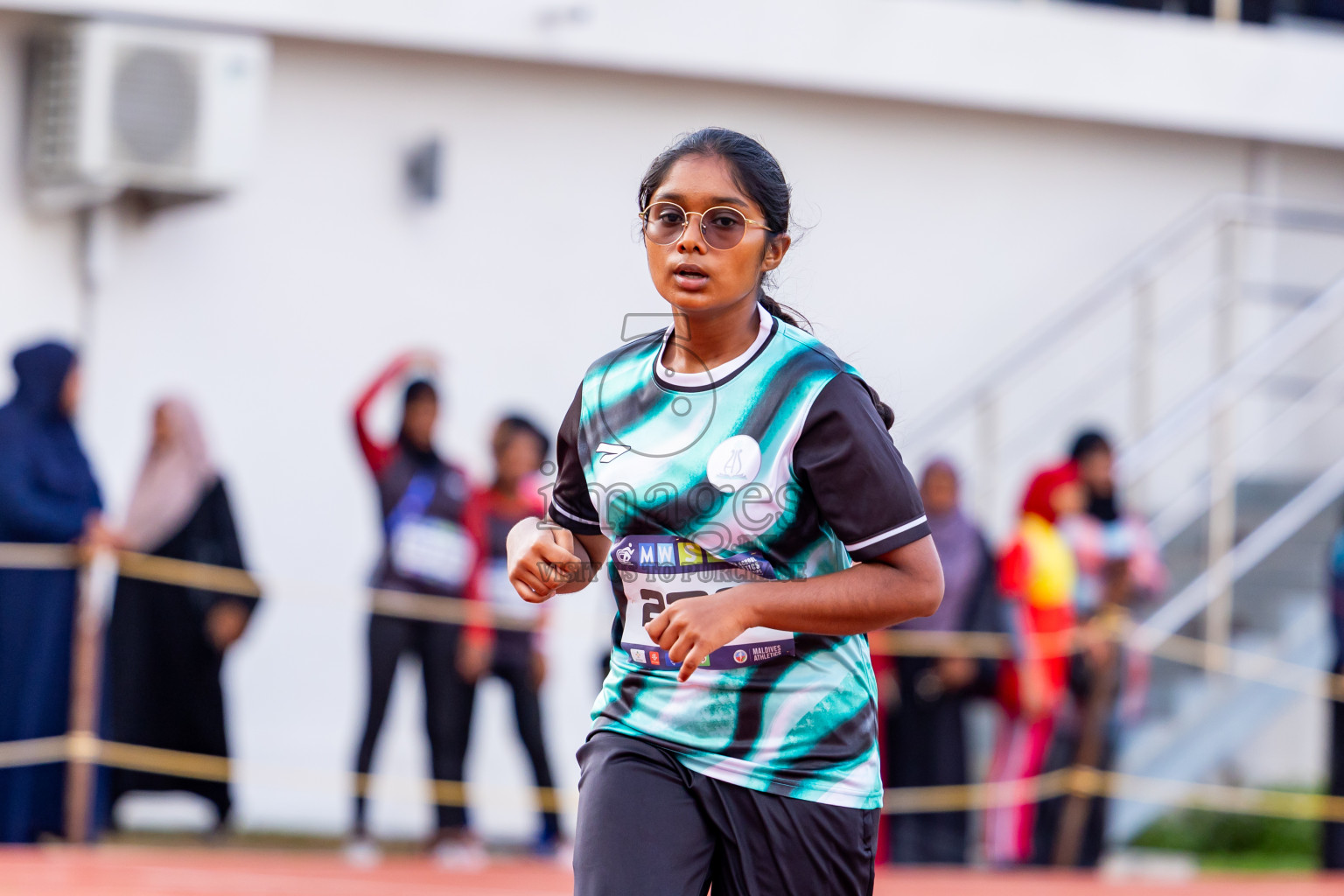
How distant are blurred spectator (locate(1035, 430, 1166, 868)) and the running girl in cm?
563

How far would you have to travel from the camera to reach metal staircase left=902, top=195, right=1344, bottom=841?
10000 millimetres

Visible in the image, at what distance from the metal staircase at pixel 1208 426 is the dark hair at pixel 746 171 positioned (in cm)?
688

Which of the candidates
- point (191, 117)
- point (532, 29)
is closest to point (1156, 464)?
point (532, 29)

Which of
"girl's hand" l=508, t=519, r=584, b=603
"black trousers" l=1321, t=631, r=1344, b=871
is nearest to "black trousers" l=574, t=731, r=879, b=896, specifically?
"girl's hand" l=508, t=519, r=584, b=603

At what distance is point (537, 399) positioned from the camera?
402 inches

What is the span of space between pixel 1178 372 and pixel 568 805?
16.4 feet

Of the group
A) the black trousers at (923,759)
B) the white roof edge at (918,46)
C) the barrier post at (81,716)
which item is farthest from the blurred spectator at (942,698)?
the barrier post at (81,716)

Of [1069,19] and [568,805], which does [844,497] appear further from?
[1069,19]

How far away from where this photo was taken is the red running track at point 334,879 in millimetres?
6461

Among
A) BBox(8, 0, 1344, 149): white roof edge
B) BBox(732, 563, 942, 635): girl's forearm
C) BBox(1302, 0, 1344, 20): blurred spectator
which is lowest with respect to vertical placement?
BBox(732, 563, 942, 635): girl's forearm

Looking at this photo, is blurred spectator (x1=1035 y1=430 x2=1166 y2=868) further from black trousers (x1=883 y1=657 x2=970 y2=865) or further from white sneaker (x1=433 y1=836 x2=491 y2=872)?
white sneaker (x1=433 y1=836 x2=491 y2=872)

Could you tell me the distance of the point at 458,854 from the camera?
301 inches

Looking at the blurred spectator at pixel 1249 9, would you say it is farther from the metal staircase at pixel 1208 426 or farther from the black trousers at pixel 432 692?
the black trousers at pixel 432 692

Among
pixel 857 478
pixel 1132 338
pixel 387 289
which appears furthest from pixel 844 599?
pixel 1132 338
